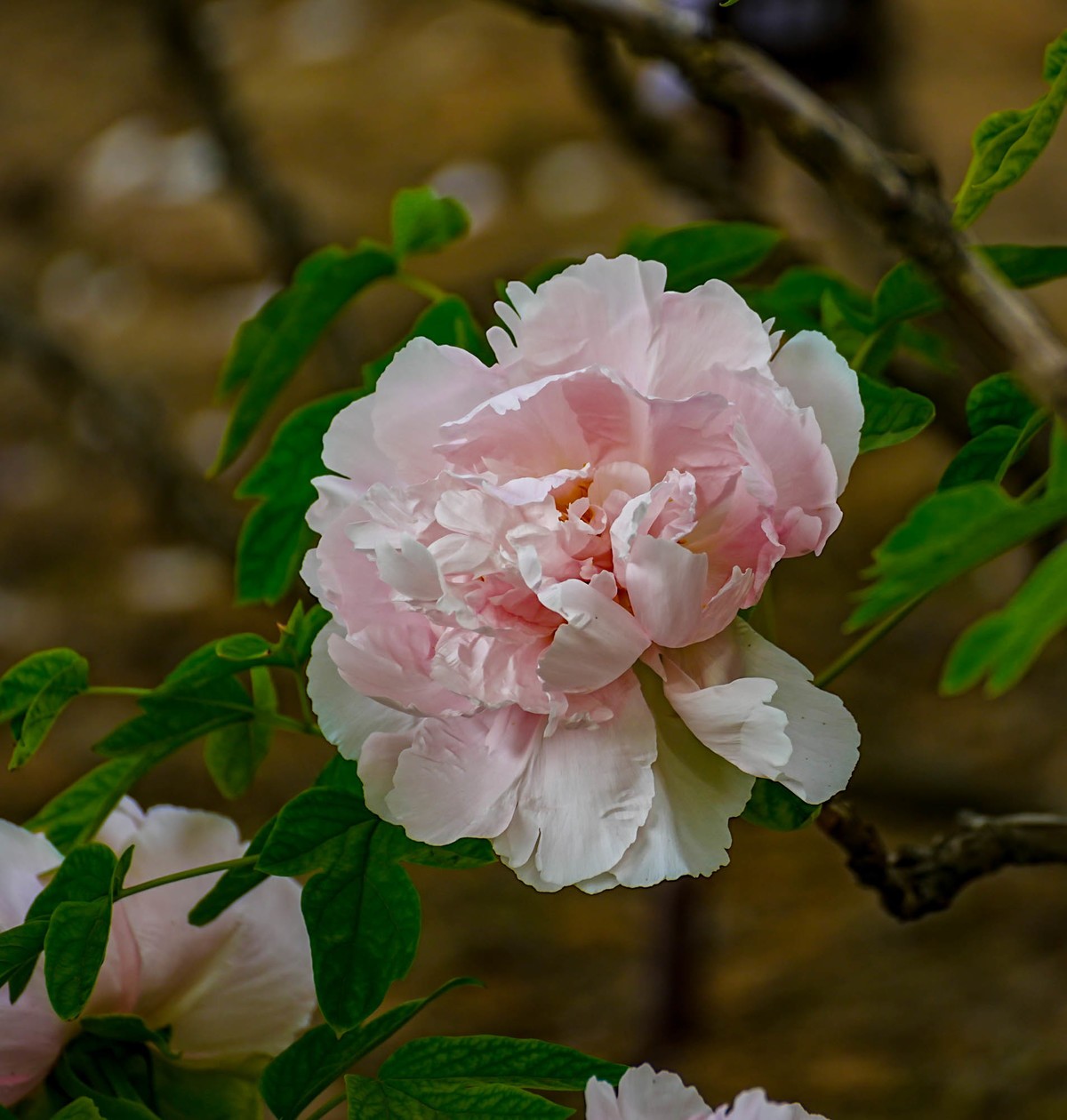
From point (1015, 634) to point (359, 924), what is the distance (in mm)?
143

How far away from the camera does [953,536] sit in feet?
0.48

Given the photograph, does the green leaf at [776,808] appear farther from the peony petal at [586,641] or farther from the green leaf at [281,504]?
the green leaf at [281,504]

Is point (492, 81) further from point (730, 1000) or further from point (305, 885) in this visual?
point (305, 885)

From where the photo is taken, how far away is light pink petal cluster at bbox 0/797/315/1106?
0.88 ft

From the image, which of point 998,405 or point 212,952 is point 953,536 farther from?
point 212,952

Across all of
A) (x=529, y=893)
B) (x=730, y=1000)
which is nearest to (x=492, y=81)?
(x=529, y=893)

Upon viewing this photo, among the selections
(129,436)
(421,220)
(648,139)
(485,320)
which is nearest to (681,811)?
(421,220)

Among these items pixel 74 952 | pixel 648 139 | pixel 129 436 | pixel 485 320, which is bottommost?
pixel 485 320

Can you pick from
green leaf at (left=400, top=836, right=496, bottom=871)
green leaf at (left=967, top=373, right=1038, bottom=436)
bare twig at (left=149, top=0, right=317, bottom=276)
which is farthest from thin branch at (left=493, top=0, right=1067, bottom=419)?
bare twig at (left=149, top=0, right=317, bottom=276)

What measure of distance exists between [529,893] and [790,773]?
1.12 meters

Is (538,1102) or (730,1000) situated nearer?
(538,1102)

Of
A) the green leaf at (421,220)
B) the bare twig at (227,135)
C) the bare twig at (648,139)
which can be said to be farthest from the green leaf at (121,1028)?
the bare twig at (227,135)

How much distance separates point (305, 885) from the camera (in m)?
0.24

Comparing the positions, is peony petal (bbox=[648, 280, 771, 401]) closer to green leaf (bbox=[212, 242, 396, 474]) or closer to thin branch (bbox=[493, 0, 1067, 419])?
thin branch (bbox=[493, 0, 1067, 419])
